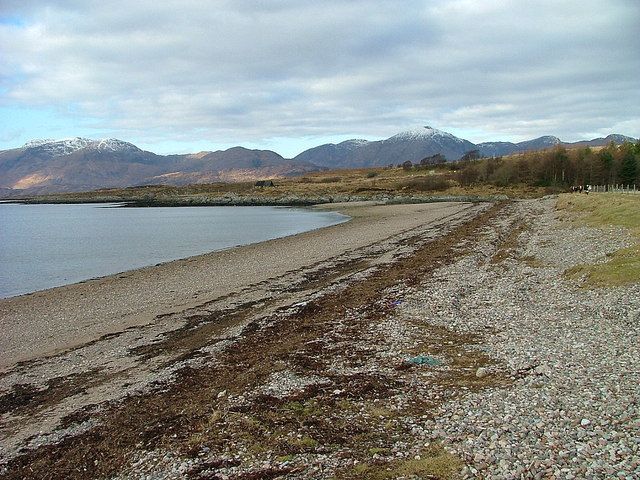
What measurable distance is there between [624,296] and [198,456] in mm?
13542

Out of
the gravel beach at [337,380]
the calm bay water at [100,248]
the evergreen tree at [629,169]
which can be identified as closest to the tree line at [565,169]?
the evergreen tree at [629,169]

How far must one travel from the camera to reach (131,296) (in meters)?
24.5

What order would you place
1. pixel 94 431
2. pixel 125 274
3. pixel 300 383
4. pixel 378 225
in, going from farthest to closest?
pixel 378 225 < pixel 125 274 < pixel 300 383 < pixel 94 431

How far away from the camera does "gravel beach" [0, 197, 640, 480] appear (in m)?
7.75

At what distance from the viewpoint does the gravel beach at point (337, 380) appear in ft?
25.4

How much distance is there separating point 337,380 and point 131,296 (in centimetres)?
1632

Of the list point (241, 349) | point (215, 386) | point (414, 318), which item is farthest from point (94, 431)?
point (414, 318)

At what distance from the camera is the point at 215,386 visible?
11.7 metres

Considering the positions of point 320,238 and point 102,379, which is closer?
point 102,379

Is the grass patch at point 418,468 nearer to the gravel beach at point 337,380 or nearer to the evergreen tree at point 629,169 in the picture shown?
the gravel beach at point 337,380

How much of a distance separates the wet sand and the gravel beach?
0.18m

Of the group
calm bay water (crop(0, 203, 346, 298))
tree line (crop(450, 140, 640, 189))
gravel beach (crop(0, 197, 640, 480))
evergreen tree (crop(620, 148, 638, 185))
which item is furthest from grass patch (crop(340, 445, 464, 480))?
evergreen tree (crop(620, 148, 638, 185))

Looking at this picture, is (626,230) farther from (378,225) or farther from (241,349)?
(378,225)

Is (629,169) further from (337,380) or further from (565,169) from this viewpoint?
(337,380)
